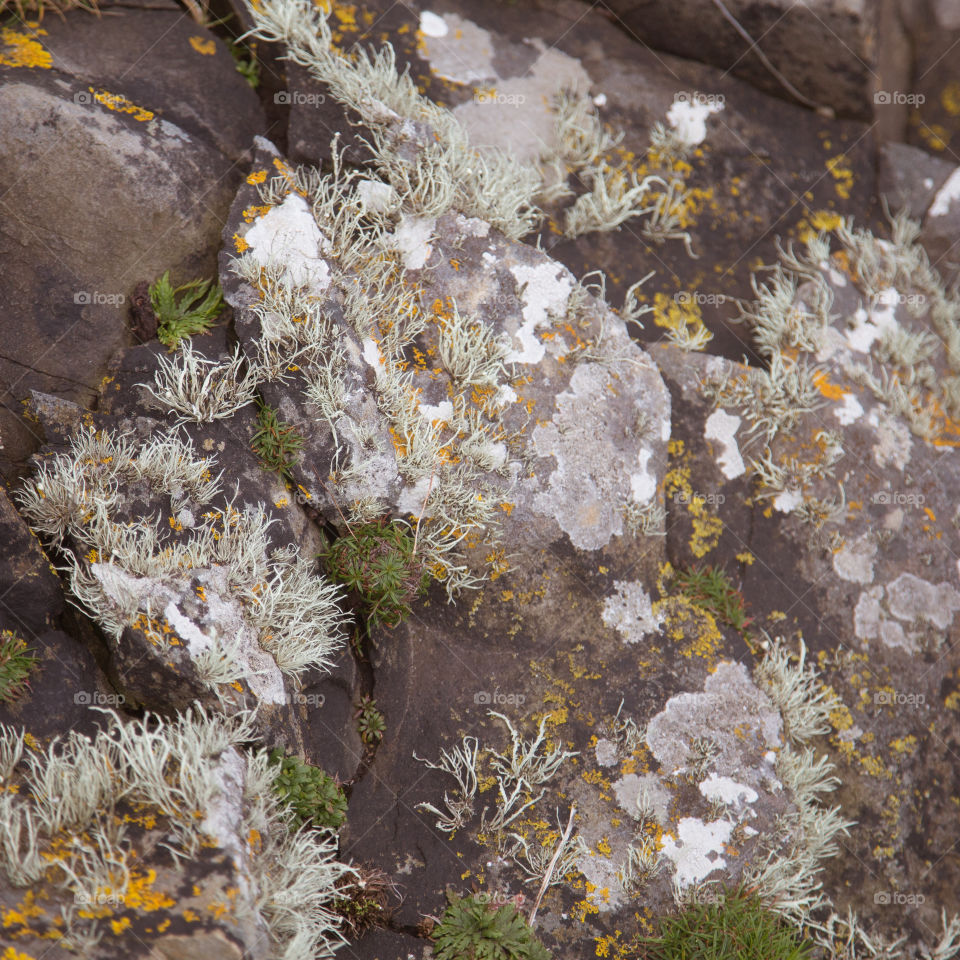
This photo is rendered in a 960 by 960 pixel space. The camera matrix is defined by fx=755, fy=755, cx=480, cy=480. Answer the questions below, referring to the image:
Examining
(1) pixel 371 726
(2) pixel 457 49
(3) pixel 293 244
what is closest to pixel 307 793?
(1) pixel 371 726

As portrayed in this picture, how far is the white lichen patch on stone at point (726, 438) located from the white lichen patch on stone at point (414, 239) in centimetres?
229

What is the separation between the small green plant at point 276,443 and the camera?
4.13m

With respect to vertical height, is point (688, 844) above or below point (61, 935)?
below

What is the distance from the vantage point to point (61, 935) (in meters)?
2.92

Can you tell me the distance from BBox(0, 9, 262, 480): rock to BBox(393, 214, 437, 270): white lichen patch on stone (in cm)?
109

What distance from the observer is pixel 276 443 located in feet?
13.6

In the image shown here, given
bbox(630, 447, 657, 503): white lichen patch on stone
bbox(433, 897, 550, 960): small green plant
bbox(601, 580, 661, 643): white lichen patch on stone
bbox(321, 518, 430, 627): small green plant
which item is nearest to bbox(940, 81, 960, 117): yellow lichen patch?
bbox(630, 447, 657, 503): white lichen patch on stone

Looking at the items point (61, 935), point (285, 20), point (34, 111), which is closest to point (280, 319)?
point (34, 111)

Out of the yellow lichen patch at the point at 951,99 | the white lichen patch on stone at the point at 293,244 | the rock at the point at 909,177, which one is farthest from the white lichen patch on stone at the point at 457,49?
the yellow lichen patch at the point at 951,99

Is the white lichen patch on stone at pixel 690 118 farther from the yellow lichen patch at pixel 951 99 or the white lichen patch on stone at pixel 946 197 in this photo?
the yellow lichen patch at pixel 951 99

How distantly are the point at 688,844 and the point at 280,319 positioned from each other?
371 centimetres

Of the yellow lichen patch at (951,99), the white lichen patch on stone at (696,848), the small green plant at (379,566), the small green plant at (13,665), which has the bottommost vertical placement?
the white lichen patch on stone at (696,848)

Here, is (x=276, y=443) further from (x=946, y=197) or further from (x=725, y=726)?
(x=946, y=197)

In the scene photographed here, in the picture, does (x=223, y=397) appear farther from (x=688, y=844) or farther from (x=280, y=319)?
(x=688, y=844)
